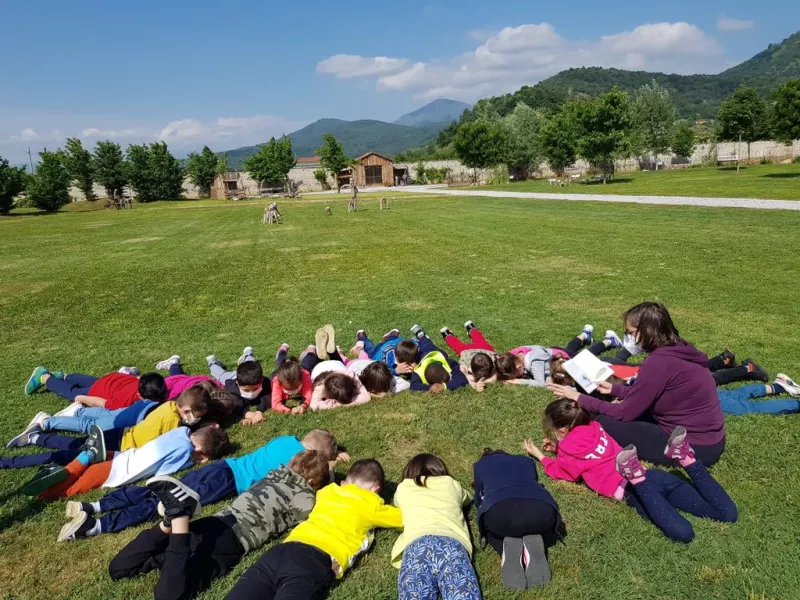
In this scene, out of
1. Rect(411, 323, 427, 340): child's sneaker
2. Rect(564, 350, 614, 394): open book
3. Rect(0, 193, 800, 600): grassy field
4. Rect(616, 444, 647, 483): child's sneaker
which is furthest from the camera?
Rect(411, 323, 427, 340): child's sneaker

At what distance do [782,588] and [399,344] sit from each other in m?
4.16

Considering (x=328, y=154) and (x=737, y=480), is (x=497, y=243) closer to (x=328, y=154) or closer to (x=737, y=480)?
(x=737, y=480)

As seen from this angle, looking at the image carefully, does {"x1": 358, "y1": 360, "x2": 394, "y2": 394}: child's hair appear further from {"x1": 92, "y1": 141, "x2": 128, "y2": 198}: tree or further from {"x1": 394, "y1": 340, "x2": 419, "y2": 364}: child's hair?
{"x1": 92, "y1": 141, "x2": 128, "y2": 198}: tree

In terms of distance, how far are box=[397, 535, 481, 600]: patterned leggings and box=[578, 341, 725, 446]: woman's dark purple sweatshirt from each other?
6.61ft

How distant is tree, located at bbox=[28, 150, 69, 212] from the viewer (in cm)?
4756

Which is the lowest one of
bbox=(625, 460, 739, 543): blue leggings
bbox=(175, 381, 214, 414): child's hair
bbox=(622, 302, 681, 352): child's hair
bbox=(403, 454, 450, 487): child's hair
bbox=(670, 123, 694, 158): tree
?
bbox=(625, 460, 739, 543): blue leggings

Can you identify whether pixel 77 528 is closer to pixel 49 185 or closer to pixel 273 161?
pixel 49 185

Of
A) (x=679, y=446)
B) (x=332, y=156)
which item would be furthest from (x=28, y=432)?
(x=332, y=156)

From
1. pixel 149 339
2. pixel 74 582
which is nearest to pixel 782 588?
pixel 74 582

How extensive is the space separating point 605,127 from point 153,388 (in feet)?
153

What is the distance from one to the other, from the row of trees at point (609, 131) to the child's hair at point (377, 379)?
40415mm

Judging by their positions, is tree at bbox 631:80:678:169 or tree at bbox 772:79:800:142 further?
tree at bbox 631:80:678:169

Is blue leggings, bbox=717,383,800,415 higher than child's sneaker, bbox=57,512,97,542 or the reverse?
the reverse

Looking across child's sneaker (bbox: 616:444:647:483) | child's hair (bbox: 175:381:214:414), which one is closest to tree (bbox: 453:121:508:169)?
child's hair (bbox: 175:381:214:414)
